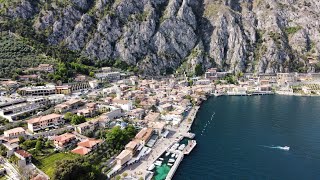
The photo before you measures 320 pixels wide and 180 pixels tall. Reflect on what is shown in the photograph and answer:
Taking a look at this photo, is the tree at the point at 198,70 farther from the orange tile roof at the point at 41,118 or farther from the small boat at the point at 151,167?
the small boat at the point at 151,167

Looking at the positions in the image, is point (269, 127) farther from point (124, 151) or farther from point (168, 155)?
point (124, 151)

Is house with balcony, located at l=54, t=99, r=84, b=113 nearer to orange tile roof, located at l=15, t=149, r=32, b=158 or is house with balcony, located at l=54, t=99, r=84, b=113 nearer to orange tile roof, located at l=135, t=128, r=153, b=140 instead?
orange tile roof, located at l=135, t=128, r=153, b=140

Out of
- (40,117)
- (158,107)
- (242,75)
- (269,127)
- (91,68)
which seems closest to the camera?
(40,117)

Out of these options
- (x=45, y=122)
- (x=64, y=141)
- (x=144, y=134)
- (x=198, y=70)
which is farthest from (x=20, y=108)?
(x=198, y=70)

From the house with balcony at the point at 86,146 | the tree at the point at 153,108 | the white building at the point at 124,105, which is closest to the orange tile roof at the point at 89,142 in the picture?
the house with balcony at the point at 86,146

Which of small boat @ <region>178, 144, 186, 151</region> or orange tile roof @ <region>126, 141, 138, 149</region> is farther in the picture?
small boat @ <region>178, 144, 186, 151</region>

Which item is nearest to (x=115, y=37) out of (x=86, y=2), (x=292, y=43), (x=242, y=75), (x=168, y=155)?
(x=86, y=2)

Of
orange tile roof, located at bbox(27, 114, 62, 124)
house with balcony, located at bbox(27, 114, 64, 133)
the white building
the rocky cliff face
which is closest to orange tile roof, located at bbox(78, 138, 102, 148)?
house with balcony, located at bbox(27, 114, 64, 133)
